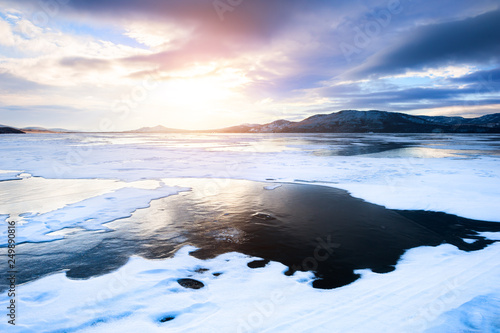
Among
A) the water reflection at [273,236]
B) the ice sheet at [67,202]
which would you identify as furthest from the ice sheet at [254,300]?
the ice sheet at [67,202]

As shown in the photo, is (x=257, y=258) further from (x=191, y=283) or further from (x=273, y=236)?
(x=191, y=283)

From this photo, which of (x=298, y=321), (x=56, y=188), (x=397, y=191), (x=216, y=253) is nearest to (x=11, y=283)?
(x=216, y=253)

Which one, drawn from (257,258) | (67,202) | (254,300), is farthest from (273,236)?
(67,202)

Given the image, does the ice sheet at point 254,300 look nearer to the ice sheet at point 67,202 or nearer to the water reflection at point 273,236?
the water reflection at point 273,236

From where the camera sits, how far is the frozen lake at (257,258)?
4141mm

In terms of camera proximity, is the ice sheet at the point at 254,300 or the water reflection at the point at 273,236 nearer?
the ice sheet at the point at 254,300

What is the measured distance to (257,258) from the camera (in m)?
6.21

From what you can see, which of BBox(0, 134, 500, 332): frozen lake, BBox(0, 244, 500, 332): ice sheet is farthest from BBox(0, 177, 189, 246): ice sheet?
BBox(0, 244, 500, 332): ice sheet

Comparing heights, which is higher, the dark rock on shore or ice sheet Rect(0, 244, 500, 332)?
ice sheet Rect(0, 244, 500, 332)

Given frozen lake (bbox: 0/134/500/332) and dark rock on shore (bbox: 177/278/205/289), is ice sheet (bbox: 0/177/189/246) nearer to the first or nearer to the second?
frozen lake (bbox: 0/134/500/332)

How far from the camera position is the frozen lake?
414cm

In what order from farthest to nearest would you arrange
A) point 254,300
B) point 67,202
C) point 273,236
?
point 67,202
point 273,236
point 254,300

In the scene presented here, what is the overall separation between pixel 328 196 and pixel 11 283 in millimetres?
10776

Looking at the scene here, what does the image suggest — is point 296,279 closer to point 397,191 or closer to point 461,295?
point 461,295
